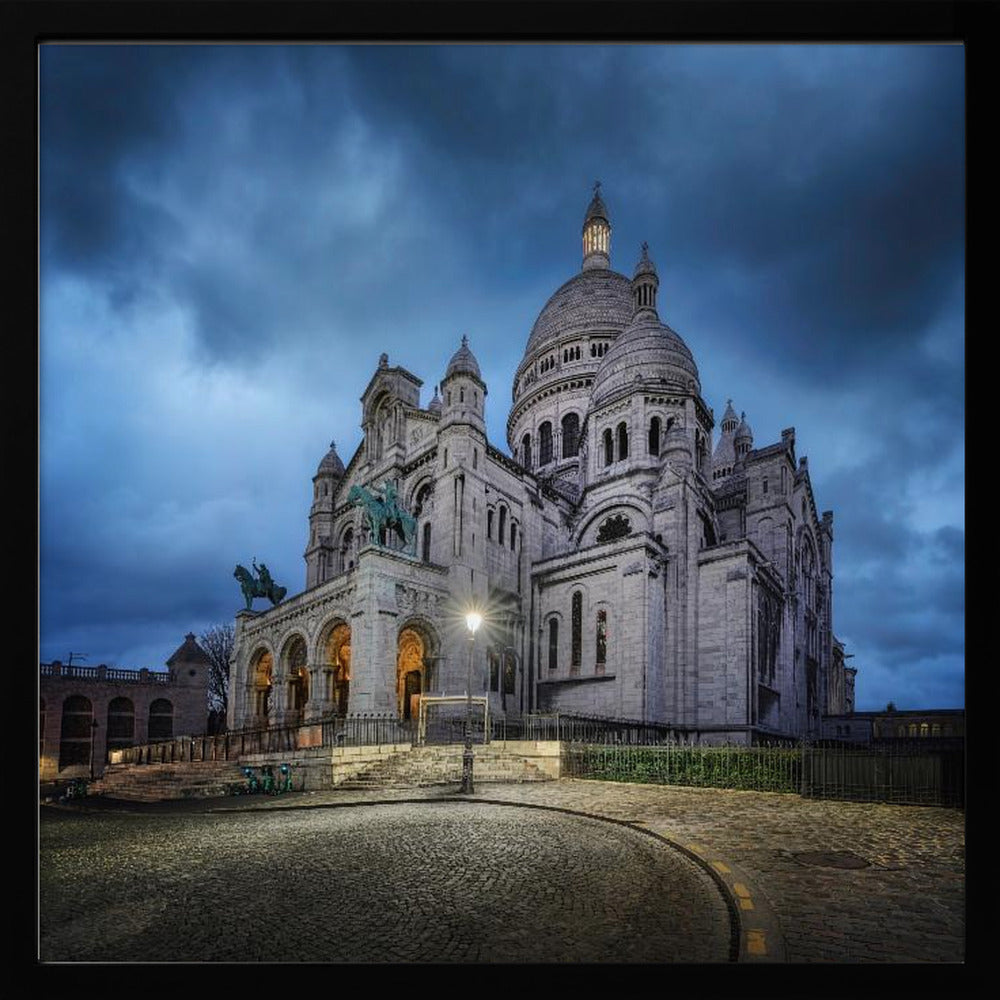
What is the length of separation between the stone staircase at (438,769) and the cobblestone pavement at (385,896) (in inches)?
298

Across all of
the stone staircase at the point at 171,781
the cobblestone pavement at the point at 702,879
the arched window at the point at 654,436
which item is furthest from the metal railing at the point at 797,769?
the arched window at the point at 654,436

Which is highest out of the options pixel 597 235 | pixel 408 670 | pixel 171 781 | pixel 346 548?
pixel 597 235

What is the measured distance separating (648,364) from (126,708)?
38567 mm

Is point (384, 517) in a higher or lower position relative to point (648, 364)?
lower

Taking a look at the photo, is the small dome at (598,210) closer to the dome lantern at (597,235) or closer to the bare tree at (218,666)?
the dome lantern at (597,235)

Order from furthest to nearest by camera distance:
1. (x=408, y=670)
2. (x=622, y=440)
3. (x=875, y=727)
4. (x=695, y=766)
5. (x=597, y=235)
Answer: (x=597, y=235), (x=875, y=727), (x=622, y=440), (x=408, y=670), (x=695, y=766)

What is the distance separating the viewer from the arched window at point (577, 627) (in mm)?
33125

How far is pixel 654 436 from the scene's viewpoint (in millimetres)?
39219

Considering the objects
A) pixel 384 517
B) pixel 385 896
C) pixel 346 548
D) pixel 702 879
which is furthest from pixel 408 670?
pixel 385 896

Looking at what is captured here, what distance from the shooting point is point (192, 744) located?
25.0 metres

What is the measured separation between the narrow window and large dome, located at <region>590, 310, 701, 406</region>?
568 inches

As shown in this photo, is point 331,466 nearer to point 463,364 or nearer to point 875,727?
point 463,364

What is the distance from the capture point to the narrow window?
31938mm
